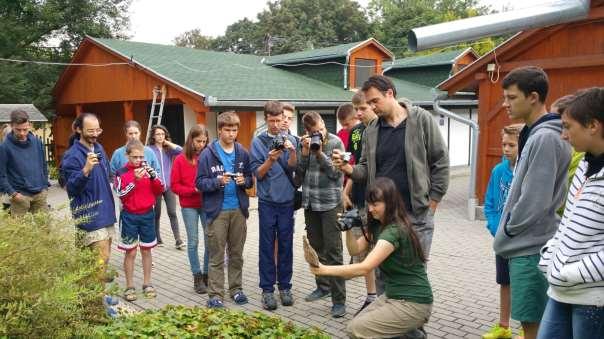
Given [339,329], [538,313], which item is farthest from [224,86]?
[538,313]

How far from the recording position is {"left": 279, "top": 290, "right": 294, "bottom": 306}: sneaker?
5.12 metres

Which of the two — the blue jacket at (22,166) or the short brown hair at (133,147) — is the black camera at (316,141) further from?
the blue jacket at (22,166)

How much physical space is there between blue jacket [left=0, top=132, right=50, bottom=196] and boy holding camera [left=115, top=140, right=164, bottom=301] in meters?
2.14

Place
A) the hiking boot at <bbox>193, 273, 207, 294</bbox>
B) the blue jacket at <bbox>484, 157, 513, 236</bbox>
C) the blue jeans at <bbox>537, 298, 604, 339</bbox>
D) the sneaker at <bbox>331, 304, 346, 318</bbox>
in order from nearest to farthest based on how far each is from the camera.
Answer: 1. the blue jeans at <bbox>537, 298, 604, 339</bbox>
2. the blue jacket at <bbox>484, 157, 513, 236</bbox>
3. the sneaker at <bbox>331, 304, 346, 318</bbox>
4. the hiking boot at <bbox>193, 273, 207, 294</bbox>

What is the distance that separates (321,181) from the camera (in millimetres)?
4961

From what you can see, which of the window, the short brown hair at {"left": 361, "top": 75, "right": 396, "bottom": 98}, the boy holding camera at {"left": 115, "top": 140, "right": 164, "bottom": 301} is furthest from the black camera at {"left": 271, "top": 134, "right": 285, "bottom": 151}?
the window

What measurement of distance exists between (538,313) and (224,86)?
1229 cm

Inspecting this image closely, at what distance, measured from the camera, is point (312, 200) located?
16.3 ft

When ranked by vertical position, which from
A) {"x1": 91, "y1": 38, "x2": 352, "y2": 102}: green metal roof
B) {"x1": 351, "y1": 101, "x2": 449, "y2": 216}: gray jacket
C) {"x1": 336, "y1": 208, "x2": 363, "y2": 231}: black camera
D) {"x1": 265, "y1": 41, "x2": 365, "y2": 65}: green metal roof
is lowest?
{"x1": 336, "y1": 208, "x2": 363, "y2": 231}: black camera

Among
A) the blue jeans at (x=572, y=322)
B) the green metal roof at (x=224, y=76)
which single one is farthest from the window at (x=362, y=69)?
the blue jeans at (x=572, y=322)

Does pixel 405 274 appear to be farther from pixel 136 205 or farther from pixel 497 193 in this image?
pixel 136 205

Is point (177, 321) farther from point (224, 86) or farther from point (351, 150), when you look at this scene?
point (224, 86)

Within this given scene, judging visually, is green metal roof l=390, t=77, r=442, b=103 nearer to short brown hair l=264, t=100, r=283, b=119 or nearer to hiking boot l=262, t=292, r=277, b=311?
short brown hair l=264, t=100, r=283, b=119

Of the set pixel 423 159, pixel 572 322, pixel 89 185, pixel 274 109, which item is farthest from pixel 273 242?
pixel 572 322
